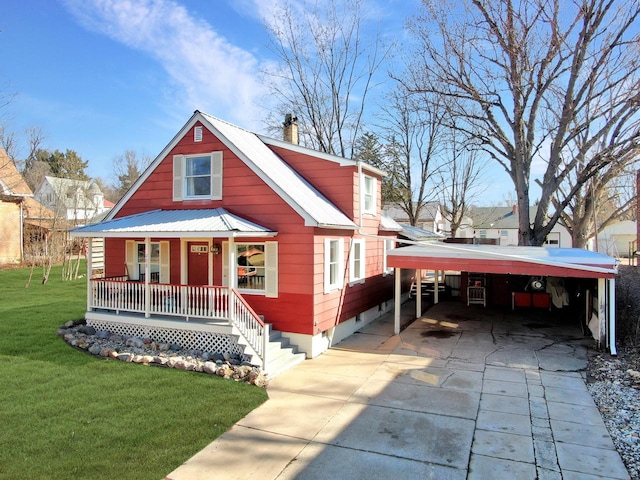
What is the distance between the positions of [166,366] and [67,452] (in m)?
3.79

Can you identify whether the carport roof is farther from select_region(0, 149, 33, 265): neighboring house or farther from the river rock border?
select_region(0, 149, 33, 265): neighboring house

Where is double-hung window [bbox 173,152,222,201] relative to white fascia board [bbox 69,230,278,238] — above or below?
above

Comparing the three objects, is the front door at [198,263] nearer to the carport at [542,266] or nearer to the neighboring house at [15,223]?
the carport at [542,266]

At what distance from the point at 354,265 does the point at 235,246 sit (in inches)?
174

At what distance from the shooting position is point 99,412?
693 centimetres

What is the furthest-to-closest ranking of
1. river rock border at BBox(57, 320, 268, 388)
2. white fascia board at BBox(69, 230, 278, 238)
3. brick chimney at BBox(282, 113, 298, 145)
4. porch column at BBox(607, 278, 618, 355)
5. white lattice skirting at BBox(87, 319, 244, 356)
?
brick chimney at BBox(282, 113, 298, 145) → porch column at BBox(607, 278, 618, 355) → white lattice skirting at BBox(87, 319, 244, 356) → white fascia board at BBox(69, 230, 278, 238) → river rock border at BBox(57, 320, 268, 388)

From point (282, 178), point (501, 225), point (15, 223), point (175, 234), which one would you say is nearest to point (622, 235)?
point (501, 225)

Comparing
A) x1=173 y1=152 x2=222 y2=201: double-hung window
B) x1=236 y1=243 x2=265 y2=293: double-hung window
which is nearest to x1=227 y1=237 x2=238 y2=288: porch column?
x1=236 y1=243 x2=265 y2=293: double-hung window

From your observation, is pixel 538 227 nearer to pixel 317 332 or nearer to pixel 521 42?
pixel 521 42

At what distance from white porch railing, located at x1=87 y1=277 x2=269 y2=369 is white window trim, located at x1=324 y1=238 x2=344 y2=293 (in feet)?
7.67

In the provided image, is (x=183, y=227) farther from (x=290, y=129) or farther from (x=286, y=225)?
(x=290, y=129)

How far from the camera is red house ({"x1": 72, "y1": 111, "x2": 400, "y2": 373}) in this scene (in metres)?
10.4

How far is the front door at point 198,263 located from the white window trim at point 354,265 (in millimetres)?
4442

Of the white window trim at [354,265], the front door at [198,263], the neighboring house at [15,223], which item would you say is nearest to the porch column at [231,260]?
the front door at [198,263]
